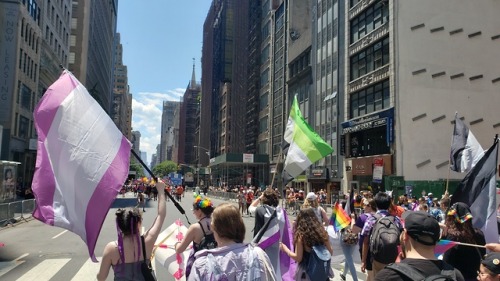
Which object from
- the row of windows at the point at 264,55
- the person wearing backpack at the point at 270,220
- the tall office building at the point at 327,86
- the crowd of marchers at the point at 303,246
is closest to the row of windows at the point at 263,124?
the row of windows at the point at 264,55

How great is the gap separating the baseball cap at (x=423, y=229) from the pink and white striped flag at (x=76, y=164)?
2741 millimetres

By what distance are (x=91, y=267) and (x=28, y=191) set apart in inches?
1119

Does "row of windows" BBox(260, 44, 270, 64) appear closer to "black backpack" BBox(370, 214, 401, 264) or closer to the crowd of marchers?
the crowd of marchers

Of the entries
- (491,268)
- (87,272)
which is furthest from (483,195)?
(87,272)

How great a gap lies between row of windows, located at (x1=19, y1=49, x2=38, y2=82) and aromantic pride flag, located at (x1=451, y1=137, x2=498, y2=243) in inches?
1671

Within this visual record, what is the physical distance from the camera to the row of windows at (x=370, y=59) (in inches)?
1342

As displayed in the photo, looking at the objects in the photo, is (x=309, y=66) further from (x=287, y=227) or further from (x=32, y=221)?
(x=287, y=227)

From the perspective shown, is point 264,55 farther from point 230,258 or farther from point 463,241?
point 230,258

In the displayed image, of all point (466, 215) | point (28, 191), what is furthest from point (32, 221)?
point (466, 215)

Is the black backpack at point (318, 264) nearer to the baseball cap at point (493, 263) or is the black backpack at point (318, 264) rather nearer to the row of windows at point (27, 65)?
the baseball cap at point (493, 263)

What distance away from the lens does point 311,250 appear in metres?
5.21

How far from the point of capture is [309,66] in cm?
4875

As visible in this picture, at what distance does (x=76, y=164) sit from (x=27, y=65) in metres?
43.9

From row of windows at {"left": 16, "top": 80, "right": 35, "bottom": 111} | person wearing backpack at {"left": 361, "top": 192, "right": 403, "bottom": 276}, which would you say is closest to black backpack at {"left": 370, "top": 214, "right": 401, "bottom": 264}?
person wearing backpack at {"left": 361, "top": 192, "right": 403, "bottom": 276}
